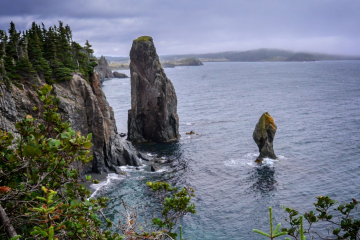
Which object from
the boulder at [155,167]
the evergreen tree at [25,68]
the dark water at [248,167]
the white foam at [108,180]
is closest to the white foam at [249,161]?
the dark water at [248,167]

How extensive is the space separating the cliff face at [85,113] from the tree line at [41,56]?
201 centimetres

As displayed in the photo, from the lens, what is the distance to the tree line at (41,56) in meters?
45.9

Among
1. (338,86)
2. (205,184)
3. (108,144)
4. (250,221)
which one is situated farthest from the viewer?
(338,86)

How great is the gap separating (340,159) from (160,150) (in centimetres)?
3658

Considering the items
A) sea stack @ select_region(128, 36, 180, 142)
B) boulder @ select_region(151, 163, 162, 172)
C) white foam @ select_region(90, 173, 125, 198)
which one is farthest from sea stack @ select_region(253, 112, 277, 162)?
white foam @ select_region(90, 173, 125, 198)

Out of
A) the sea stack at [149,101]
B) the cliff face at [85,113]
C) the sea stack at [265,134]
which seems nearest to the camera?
the cliff face at [85,113]

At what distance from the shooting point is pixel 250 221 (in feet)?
124

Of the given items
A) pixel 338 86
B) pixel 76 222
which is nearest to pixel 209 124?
pixel 76 222

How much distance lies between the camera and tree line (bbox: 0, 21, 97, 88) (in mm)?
45897

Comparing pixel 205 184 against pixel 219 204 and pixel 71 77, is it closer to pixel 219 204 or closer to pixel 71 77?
pixel 219 204

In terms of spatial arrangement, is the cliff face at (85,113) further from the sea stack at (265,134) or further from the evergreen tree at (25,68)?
the sea stack at (265,134)

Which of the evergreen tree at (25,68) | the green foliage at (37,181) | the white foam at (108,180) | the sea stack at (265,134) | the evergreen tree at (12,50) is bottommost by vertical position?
the white foam at (108,180)

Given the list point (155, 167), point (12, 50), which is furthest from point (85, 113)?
point (155, 167)

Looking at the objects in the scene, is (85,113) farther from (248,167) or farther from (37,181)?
(37,181)
